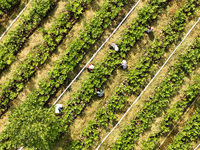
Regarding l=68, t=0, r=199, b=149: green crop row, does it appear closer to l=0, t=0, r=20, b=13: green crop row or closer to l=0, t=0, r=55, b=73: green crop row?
l=0, t=0, r=55, b=73: green crop row

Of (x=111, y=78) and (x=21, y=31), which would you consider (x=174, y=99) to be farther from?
(x=21, y=31)

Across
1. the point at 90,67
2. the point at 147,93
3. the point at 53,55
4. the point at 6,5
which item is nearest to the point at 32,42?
the point at 53,55

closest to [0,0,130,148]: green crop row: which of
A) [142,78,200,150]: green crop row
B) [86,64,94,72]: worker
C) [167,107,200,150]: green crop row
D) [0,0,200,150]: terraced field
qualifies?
[0,0,200,150]: terraced field

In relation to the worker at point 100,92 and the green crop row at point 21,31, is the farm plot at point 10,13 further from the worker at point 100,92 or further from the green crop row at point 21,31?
the worker at point 100,92

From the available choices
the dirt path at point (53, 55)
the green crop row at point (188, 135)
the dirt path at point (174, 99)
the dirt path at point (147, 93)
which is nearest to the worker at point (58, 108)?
the dirt path at point (53, 55)

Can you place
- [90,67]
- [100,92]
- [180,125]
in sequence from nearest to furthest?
[90,67] < [100,92] < [180,125]
